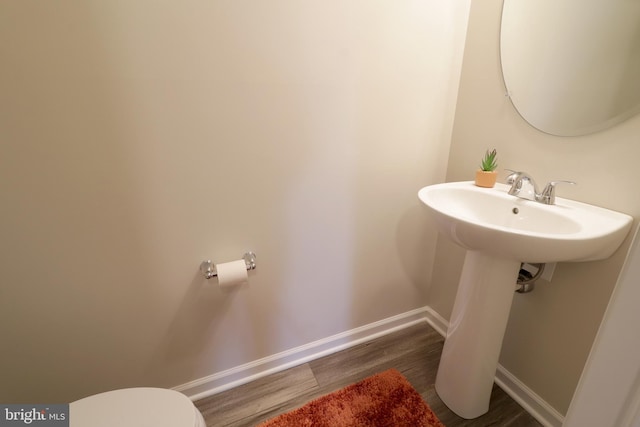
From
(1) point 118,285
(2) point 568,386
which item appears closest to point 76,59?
(1) point 118,285

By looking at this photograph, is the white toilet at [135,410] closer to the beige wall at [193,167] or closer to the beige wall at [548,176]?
the beige wall at [193,167]

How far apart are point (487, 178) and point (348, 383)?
3.59 feet

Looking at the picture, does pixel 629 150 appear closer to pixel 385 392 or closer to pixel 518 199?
pixel 518 199

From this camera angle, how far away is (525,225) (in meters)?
0.97

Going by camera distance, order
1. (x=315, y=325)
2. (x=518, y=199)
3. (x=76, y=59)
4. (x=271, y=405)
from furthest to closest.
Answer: (x=315, y=325), (x=271, y=405), (x=518, y=199), (x=76, y=59)

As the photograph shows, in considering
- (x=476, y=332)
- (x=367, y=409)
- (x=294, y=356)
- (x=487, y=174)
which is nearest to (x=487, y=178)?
(x=487, y=174)

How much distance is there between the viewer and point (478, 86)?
1.21 m

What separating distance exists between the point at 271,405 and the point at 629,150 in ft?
5.13

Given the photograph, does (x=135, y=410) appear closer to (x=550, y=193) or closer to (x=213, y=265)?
(x=213, y=265)

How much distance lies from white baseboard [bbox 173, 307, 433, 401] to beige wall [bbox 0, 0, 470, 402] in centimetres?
4

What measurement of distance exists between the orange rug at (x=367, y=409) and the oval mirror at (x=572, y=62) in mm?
1198

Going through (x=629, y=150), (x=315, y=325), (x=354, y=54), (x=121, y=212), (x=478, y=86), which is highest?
(x=354, y=54)

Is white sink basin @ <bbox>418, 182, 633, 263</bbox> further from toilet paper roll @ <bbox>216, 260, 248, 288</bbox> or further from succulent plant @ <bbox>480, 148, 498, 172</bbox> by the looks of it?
toilet paper roll @ <bbox>216, 260, 248, 288</bbox>

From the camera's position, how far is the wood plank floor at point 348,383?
43.9 inches
